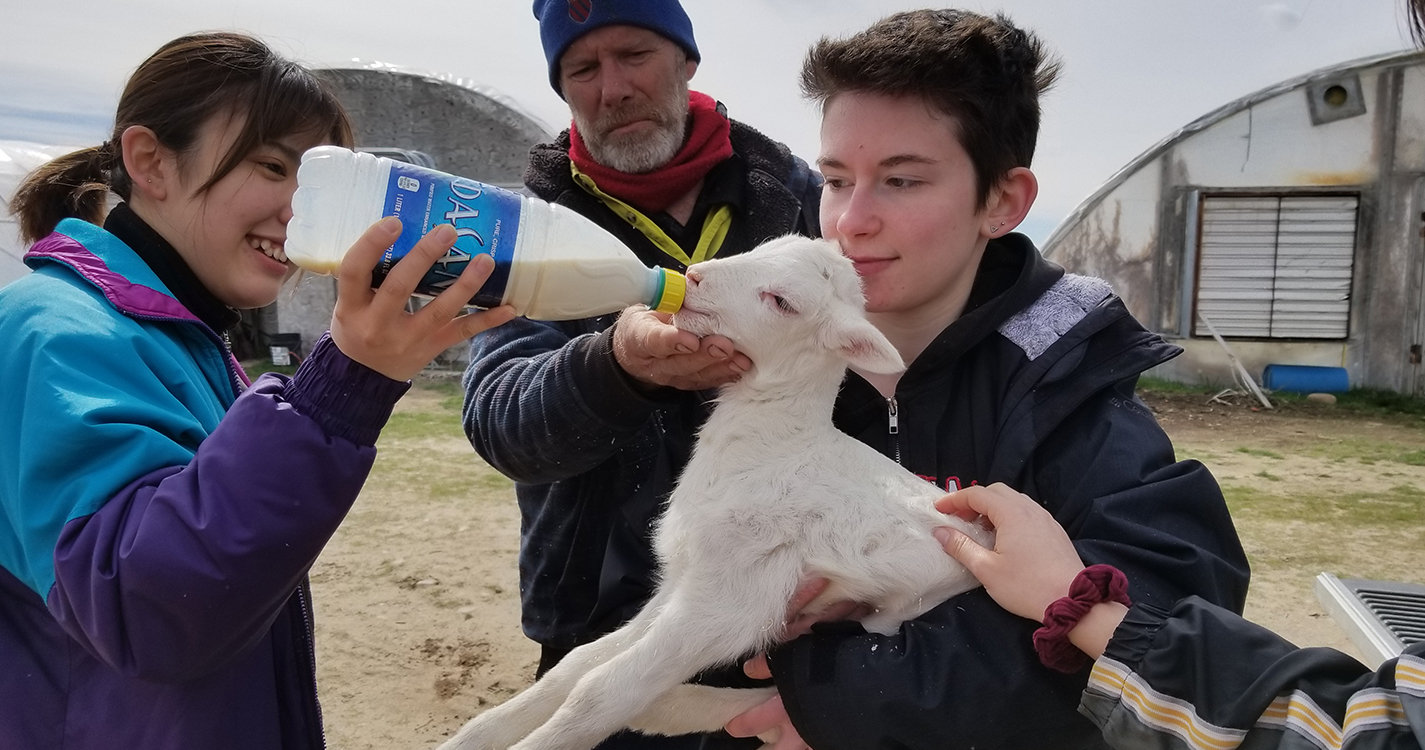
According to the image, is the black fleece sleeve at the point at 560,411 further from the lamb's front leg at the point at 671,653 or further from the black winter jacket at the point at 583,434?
the lamb's front leg at the point at 671,653

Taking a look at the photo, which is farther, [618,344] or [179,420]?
[618,344]

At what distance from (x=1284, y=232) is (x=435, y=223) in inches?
671

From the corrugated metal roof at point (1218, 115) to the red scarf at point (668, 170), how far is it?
13.6 m

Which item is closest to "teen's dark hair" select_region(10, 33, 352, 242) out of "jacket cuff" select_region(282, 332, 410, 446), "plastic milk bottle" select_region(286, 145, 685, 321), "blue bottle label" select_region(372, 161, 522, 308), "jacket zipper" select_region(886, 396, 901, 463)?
"plastic milk bottle" select_region(286, 145, 685, 321)

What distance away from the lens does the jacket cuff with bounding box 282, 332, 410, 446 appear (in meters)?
1.73

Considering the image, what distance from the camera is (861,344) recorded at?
244 cm

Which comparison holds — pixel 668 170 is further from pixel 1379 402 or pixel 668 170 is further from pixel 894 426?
pixel 1379 402

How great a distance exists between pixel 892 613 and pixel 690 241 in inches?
59.9

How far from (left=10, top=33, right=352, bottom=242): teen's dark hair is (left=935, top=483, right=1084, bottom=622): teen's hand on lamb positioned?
77.4 inches

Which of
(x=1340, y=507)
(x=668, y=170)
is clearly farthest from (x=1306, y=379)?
(x=668, y=170)

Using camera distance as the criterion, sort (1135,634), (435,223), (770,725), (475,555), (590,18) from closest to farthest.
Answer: (1135,634), (435,223), (770,725), (590,18), (475,555)

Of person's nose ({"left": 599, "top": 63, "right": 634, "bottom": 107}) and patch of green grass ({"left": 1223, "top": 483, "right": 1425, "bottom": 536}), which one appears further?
patch of green grass ({"left": 1223, "top": 483, "right": 1425, "bottom": 536})

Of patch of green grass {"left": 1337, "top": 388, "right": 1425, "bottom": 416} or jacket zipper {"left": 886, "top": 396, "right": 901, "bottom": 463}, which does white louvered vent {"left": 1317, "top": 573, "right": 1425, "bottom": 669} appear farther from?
patch of green grass {"left": 1337, "top": 388, "right": 1425, "bottom": 416}

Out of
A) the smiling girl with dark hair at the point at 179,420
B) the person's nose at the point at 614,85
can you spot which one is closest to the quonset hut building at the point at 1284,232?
the person's nose at the point at 614,85
